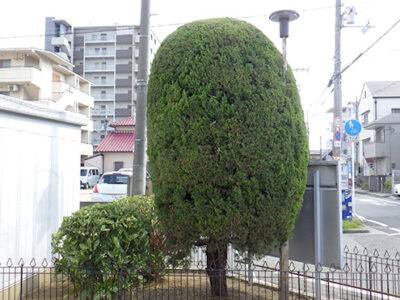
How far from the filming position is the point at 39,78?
31.5 metres

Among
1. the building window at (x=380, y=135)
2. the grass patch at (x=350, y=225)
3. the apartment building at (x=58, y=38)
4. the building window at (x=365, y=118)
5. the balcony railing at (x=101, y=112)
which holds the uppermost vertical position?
the apartment building at (x=58, y=38)

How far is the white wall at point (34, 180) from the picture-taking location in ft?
15.2

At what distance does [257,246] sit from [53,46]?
58.8 m

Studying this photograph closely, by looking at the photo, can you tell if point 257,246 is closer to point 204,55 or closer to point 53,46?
point 204,55

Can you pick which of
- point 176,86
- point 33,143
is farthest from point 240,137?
point 33,143

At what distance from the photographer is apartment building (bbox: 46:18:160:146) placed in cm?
5603

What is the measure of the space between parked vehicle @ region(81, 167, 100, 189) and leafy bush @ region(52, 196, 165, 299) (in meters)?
27.0

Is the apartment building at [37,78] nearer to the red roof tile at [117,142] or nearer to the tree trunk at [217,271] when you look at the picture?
the red roof tile at [117,142]

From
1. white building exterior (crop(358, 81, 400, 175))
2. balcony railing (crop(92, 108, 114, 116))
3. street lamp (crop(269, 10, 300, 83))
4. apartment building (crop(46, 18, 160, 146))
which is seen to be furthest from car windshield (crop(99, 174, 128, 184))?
balcony railing (crop(92, 108, 114, 116))

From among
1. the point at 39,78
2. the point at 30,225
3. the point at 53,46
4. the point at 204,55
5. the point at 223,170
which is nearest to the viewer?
the point at 223,170

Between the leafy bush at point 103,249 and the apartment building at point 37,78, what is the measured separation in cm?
2540

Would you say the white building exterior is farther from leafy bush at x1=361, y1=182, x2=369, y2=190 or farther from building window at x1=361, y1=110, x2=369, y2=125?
leafy bush at x1=361, y1=182, x2=369, y2=190

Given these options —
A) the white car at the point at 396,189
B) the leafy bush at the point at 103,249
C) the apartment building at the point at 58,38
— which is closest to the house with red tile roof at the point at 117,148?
the white car at the point at 396,189

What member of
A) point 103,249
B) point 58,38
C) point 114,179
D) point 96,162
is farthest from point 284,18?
point 58,38
